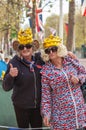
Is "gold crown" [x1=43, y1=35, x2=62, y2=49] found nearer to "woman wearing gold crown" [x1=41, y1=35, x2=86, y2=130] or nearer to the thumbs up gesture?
"woman wearing gold crown" [x1=41, y1=35, x2=86, y2=130]

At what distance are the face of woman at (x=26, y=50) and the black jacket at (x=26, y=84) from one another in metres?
0.08

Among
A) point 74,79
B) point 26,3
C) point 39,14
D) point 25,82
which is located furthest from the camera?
point 39,14

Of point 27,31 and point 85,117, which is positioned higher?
point 27,31

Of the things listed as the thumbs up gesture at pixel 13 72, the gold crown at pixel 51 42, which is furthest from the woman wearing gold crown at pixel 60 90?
the thumbs up gesture at pixel 13 72

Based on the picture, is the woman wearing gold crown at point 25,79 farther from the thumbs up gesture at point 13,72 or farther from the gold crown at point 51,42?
the gold crown at point 51,42

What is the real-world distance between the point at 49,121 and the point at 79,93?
0.42m

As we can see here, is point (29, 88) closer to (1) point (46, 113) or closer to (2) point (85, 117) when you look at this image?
(1) point (46, 113)

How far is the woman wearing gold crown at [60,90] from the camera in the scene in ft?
13.6

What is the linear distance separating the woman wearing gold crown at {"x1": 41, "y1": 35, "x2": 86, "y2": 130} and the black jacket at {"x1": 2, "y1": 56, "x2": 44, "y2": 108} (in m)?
0.17

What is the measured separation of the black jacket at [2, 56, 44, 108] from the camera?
442 centimetres

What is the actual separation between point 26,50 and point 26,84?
366 millimetres

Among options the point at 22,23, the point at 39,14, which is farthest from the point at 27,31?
the point at 22,23

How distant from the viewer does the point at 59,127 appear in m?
4.21

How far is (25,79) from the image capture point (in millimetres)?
4434
